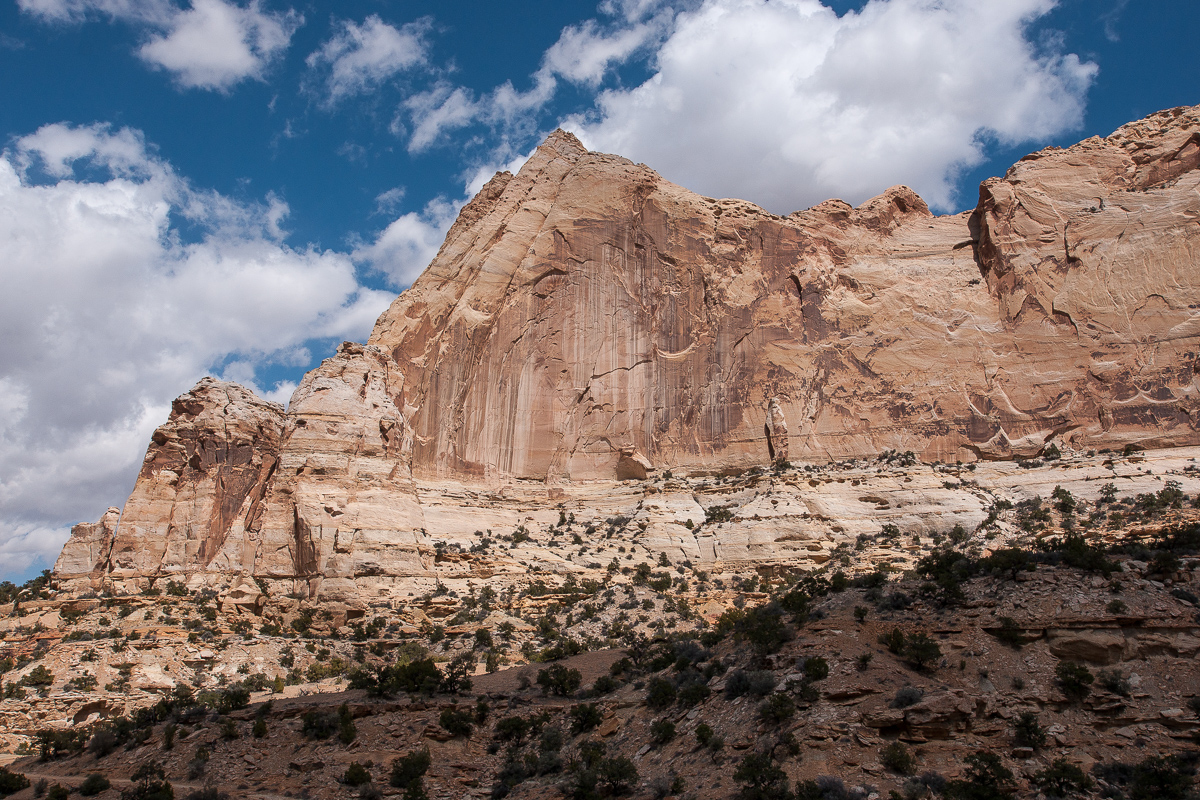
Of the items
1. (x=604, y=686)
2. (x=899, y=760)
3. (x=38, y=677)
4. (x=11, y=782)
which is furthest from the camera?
(x=38, y=677)

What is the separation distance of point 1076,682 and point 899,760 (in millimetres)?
4449

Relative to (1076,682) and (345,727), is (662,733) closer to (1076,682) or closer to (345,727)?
(345,727)

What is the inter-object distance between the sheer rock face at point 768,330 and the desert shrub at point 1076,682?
30.1 metres

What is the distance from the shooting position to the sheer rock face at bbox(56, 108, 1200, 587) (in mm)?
52938

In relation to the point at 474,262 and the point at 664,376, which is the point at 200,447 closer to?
the point at 474,262

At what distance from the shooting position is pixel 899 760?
599 inches

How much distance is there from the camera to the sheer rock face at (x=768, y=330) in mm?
52938

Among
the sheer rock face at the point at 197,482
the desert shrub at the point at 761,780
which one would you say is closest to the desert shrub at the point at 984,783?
the desert shrub at the point at 761,780

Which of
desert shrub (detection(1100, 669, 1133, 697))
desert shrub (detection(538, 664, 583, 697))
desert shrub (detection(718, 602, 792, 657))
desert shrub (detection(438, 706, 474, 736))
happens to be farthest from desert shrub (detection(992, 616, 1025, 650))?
desert shrub (detection(438, 706, 474, 736))

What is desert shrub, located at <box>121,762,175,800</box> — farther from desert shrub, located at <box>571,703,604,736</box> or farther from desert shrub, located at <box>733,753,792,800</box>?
desert shrub, located at <box>733,753,792,800</box>

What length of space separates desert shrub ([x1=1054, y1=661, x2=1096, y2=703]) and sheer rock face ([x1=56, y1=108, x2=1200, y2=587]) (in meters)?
30.1

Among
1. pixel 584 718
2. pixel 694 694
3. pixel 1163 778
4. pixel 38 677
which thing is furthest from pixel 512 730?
pixel 38 677

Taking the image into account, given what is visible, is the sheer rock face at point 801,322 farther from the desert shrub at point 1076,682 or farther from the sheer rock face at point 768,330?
the desert shrub at point 1076,682

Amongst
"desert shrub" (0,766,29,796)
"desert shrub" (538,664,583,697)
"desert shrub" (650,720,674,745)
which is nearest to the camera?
"desert shrub" (650,720,674,745)
